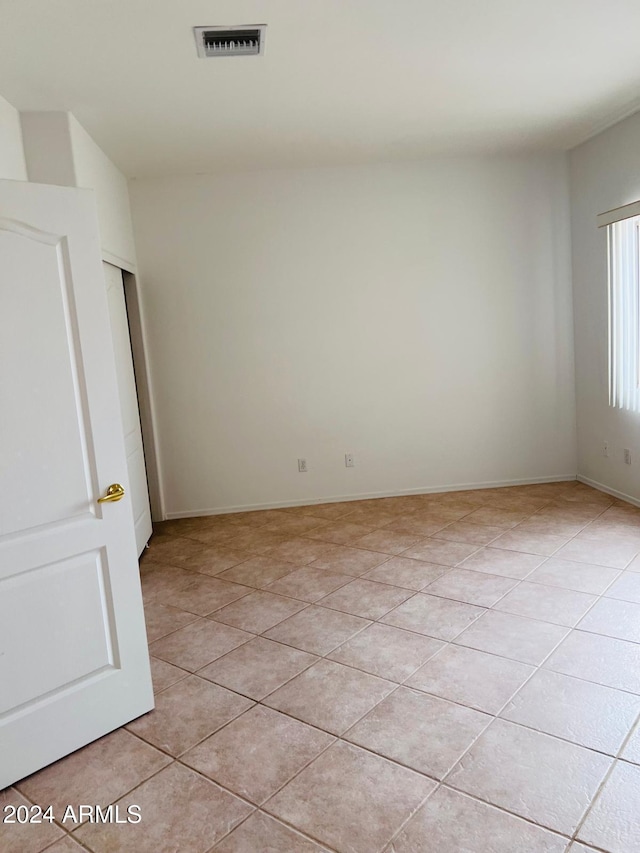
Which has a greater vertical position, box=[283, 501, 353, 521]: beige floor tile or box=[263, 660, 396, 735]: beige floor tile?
box=[283, 501, 353, 521]: beige floor tile

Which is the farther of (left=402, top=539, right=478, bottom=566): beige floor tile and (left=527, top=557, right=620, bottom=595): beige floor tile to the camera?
(left=402, top=539, right=478, bottom=566): beige floor tile

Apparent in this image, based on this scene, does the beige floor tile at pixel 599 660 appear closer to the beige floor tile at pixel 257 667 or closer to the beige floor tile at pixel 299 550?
the beige floor tile at pixel 257 667

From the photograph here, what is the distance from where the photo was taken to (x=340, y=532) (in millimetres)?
4734

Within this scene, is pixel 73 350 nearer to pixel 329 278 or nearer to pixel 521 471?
pixel 329 278

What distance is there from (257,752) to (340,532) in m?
2.52

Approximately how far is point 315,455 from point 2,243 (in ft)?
11.9

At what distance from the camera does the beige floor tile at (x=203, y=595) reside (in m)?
3.59

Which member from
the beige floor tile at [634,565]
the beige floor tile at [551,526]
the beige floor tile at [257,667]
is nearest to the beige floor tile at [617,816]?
the beige floor tile at [257,667]

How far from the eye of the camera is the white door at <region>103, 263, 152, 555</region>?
14.5ft

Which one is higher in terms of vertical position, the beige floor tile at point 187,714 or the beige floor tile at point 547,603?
the beige floor tile at point 547,603

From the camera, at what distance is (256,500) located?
18.1ft

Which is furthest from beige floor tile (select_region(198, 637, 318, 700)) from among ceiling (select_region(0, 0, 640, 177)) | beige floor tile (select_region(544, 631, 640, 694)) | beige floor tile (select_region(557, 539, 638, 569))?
ceiling (select_region(0, 0, 640, 177))

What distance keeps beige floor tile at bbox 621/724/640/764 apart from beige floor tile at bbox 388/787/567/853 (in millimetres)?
465

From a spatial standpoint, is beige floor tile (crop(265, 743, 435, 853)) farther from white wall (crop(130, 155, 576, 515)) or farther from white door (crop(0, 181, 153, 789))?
white wall (crop(130, 155, 576, 515))
